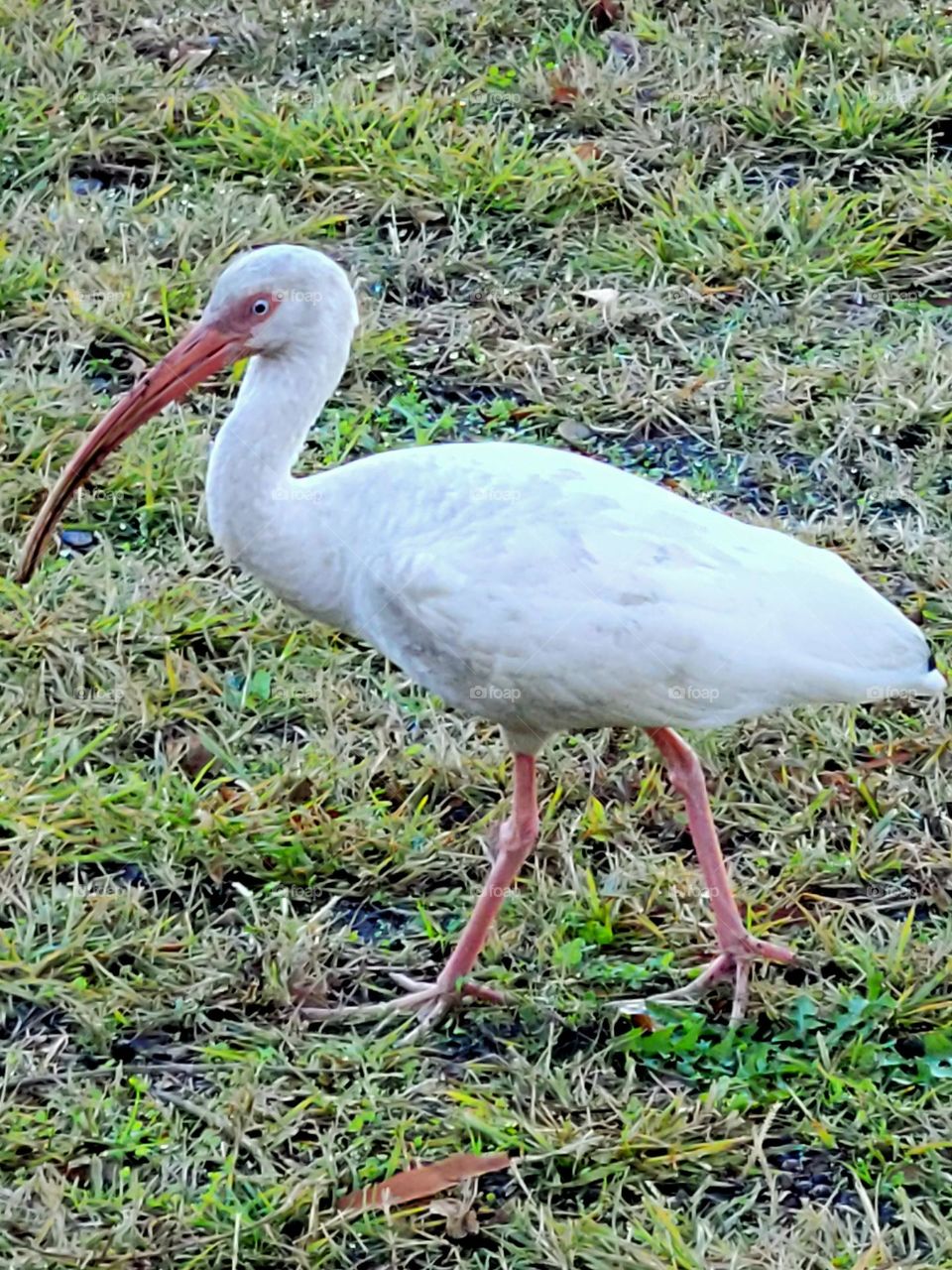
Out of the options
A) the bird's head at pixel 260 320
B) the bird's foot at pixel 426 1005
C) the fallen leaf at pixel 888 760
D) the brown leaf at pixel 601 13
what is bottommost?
the fallen leaf at pixel 888 760

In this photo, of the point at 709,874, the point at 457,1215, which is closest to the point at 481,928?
the point at 709,874

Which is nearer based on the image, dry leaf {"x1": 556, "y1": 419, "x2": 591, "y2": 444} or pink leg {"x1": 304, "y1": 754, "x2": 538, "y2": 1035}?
pink leg {"x1": 304, "y1": 754, "x2": 538, "y2": 1035}

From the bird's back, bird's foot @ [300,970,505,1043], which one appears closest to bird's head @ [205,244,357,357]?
the bird's back

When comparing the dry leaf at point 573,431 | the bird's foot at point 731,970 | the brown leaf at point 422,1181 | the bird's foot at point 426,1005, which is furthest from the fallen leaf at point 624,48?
the brown leaf at point 422,1181

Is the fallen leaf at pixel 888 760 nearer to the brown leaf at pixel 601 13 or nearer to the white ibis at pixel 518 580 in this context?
the white ibis at pixel 518 580

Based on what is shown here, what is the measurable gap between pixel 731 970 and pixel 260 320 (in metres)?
1.50

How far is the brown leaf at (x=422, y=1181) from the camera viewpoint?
10.7 ft

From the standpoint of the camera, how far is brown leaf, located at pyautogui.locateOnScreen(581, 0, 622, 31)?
7043 mm

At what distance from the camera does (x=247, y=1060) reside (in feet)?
11.6

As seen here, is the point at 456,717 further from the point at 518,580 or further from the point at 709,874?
the point at 518,580

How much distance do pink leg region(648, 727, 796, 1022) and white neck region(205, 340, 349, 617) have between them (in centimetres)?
71

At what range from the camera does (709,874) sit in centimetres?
369

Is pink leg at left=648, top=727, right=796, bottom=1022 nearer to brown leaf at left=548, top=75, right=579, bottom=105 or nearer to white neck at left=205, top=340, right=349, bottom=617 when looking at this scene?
white neck at left=205, top=340, right=349, bottom=617

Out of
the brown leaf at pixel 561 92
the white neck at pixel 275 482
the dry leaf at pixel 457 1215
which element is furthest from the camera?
the brown leaf at pixel 561 92
